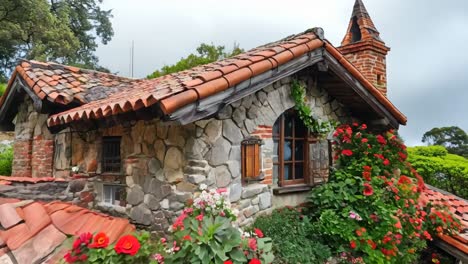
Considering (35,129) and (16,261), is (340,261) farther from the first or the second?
(35,129)

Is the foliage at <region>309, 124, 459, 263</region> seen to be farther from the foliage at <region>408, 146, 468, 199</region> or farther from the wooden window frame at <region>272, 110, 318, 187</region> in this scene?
the foliage at <region>408, 146, 468, 199</region>

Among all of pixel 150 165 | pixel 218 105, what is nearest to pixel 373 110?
pixel 218 105

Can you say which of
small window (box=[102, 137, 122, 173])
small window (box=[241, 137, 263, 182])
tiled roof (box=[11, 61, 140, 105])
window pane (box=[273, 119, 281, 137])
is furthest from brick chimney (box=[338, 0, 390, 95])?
small window (box=[102, 137, 122, 173])

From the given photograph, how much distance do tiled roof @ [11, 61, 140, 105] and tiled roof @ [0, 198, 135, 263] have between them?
2385 millimetres

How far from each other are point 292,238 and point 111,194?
2.87 m

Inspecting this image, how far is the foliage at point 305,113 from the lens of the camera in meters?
5.19

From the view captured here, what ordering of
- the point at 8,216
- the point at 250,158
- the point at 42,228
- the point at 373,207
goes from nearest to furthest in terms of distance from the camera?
1. the point at 42,228
2. the point at 8,216
3. the point at 250,158
4. the point at 373,207

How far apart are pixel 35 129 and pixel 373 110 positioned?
23.3ft

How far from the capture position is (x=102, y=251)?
2779 mm

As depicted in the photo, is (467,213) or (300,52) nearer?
(300,52)

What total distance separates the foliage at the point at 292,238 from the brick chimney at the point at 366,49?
14.3 feet

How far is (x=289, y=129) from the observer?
5.48 meters

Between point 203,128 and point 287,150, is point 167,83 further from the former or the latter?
point 287,150

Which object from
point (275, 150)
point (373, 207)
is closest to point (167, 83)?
point (275, 150)
